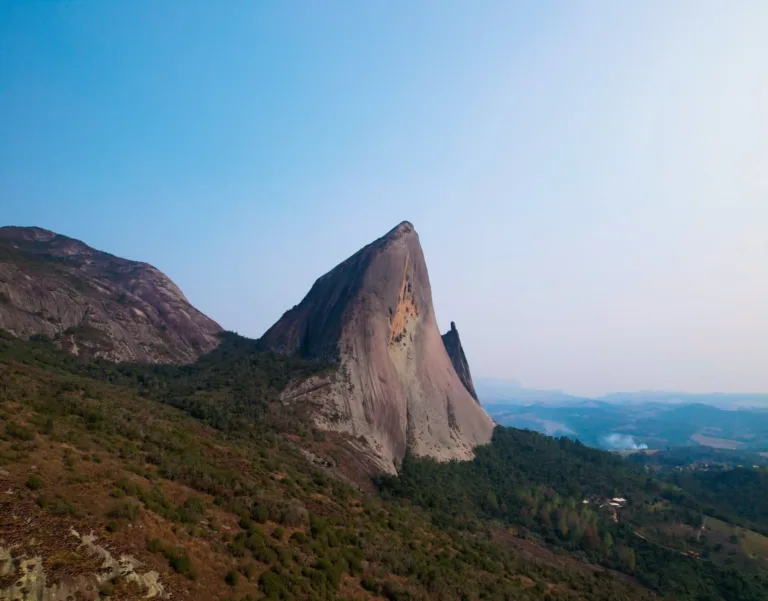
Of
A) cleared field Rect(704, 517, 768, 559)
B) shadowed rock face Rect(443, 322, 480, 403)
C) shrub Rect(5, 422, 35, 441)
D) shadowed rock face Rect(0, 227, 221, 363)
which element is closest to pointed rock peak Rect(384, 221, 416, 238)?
shadowed rock face Rect(443, 322, 480, 403)

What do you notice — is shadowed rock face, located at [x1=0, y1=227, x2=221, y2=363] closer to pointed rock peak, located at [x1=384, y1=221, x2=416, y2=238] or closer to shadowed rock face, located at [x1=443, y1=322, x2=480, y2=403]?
pointed rock peak, located at [x1=384, y1=221, x2=416, y2=238]

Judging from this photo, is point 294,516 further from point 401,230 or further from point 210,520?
point 401,230

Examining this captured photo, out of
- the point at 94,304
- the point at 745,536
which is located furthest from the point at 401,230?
the point at 745,536

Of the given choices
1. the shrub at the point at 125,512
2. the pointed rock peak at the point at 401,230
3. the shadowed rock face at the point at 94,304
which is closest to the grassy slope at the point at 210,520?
the shrub at the point at 125,512

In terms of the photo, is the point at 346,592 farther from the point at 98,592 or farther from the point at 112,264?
the point at 112,264

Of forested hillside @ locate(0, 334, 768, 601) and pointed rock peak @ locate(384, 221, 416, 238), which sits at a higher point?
pointed rock peak @ locate(384, 221, 416, 238)
